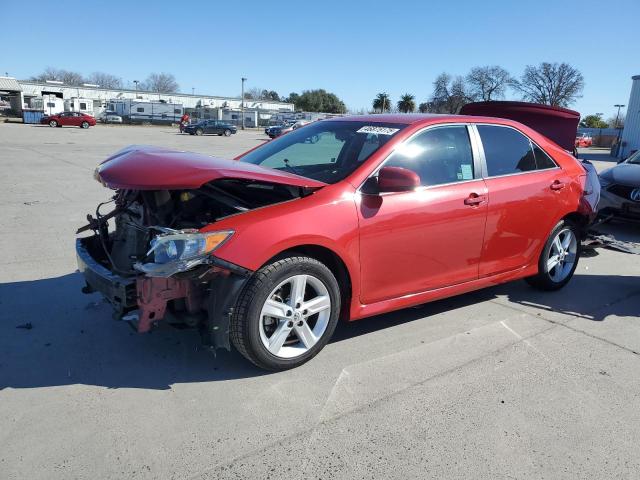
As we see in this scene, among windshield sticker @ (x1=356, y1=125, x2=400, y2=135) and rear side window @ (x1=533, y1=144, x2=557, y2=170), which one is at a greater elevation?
windshield sticker @ (x1=356, y1=125, x2=400, y2=135)

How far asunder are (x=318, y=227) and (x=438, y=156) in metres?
1.37

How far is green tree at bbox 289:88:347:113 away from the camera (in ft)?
344

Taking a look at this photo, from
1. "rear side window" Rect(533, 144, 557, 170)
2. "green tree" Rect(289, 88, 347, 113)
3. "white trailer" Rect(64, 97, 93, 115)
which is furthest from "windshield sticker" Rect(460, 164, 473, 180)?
"green tree" Rect(289, 88, 347, 113)

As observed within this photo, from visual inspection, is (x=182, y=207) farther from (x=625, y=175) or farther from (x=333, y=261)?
(x=625, y=175)

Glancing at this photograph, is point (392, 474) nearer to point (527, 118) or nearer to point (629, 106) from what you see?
point (527, 118)

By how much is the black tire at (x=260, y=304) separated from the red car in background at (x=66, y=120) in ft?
158

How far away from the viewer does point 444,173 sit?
3.99m

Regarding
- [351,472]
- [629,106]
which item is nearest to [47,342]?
[351,472]

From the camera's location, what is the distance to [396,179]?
11.1 ft

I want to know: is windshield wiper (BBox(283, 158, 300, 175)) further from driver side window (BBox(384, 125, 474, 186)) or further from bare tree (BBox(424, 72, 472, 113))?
bare tree (BBox(424, 72, 472, 113))

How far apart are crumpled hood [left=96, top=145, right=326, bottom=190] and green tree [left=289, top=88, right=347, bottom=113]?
10217 centimetres

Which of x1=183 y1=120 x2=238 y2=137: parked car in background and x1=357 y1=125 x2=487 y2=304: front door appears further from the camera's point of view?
x1=183 y1=120 x2=238 y2=137: parked car in background

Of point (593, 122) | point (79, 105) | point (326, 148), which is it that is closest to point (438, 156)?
point (326, 148)

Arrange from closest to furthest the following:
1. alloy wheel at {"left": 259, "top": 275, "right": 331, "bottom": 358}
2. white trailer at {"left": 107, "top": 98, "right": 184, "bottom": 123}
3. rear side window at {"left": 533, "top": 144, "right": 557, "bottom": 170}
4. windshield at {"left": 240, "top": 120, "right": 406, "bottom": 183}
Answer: alloy wheel at {"left": 259, "top": 275, "right": 331, "bottom": 358} < windshield at {"left": 240, "top": 120, "right": 406, "bottom": 183} < rear side window at {"left": 533, "top": 144, "right": 557, "bottom": 170} < white trailer at {"left": 107, "top": 98, "right": 184, "bottom": 123}
